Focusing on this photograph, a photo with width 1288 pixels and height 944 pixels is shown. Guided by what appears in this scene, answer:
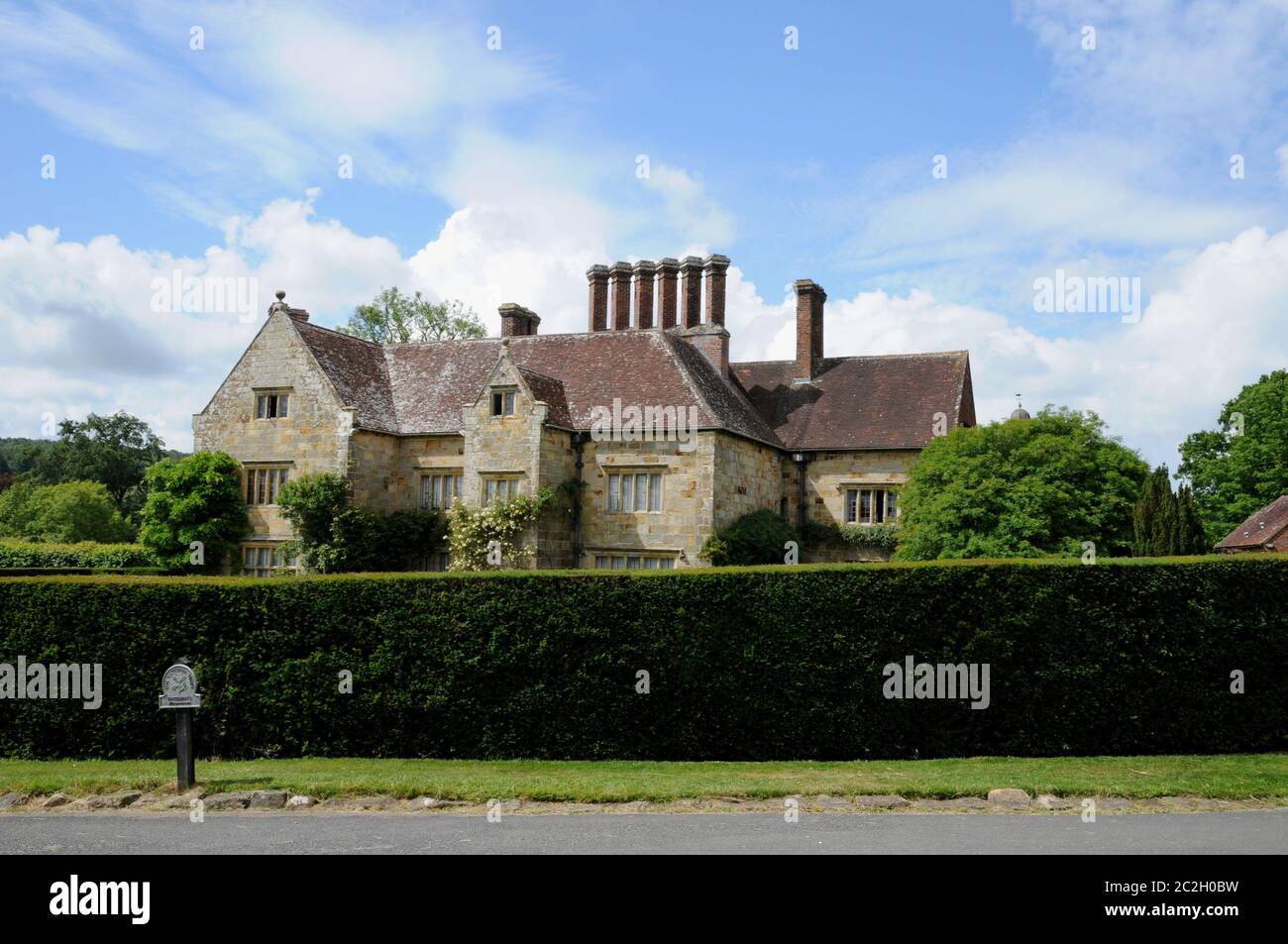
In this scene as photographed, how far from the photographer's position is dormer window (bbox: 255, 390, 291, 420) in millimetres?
Answer: 36812

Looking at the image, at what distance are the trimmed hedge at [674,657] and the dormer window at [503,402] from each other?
16984mm

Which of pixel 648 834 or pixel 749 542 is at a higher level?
pixel 749 542

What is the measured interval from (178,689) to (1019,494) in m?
23.1

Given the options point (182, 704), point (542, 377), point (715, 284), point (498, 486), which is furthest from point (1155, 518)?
point (182, 704)

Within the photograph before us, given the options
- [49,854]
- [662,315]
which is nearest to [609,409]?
[662,315]

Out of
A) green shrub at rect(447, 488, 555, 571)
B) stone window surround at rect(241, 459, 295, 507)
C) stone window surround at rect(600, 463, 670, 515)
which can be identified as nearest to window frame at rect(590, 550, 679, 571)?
stone window surround at rect(600, 463, 670, 515)

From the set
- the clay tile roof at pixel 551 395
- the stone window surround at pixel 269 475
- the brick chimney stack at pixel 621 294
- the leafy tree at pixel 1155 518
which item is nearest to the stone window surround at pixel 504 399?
the clay tile roof at pixel 551 395

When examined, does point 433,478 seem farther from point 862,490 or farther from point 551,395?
point 862,490

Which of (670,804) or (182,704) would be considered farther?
(182,704)

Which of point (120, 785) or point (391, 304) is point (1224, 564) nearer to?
point (120, 785)

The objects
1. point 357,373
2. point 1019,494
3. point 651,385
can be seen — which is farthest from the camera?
point 357,373

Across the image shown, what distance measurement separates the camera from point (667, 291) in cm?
4066

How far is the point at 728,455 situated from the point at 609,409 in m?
4.58

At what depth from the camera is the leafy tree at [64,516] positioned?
228ft
